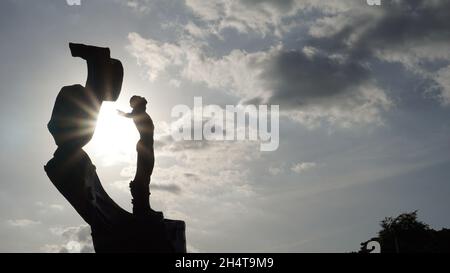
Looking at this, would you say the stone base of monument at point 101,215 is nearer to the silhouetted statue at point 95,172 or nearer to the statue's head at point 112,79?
the silhouetted statue at point 95,172

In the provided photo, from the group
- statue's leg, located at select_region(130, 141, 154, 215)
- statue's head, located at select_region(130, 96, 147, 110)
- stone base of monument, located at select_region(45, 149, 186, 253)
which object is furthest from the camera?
statue's head, located at select_region(130, 96, 147, 110)

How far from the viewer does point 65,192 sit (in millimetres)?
10859

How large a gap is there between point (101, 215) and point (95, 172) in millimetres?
1143

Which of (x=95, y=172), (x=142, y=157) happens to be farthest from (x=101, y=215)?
(x=142, y=157)

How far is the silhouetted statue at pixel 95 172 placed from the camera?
1083cm

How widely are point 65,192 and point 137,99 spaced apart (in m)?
2.86

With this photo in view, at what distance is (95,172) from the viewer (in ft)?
38.4

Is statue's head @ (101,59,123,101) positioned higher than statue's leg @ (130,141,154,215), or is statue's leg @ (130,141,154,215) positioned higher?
statue's head @ (101,59,123,101)

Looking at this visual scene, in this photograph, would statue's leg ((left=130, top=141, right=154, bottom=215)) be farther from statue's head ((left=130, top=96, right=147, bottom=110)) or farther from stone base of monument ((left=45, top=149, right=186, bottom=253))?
statue's head ((left=130, top=96, right=147, bottom=110))

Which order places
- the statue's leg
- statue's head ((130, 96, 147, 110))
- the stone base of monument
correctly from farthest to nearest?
statue's head ((130, 96, 147, 110)), the statue's leg, the stone base of monument

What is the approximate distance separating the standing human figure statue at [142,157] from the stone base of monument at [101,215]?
0.34 m

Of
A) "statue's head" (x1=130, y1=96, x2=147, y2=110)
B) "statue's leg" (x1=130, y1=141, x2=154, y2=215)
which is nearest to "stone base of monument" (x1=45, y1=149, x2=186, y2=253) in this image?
"statue's leg" (x1=130, y1=141, x2=154, y2=215)

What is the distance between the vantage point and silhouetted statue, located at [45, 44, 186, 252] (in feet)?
35.5
